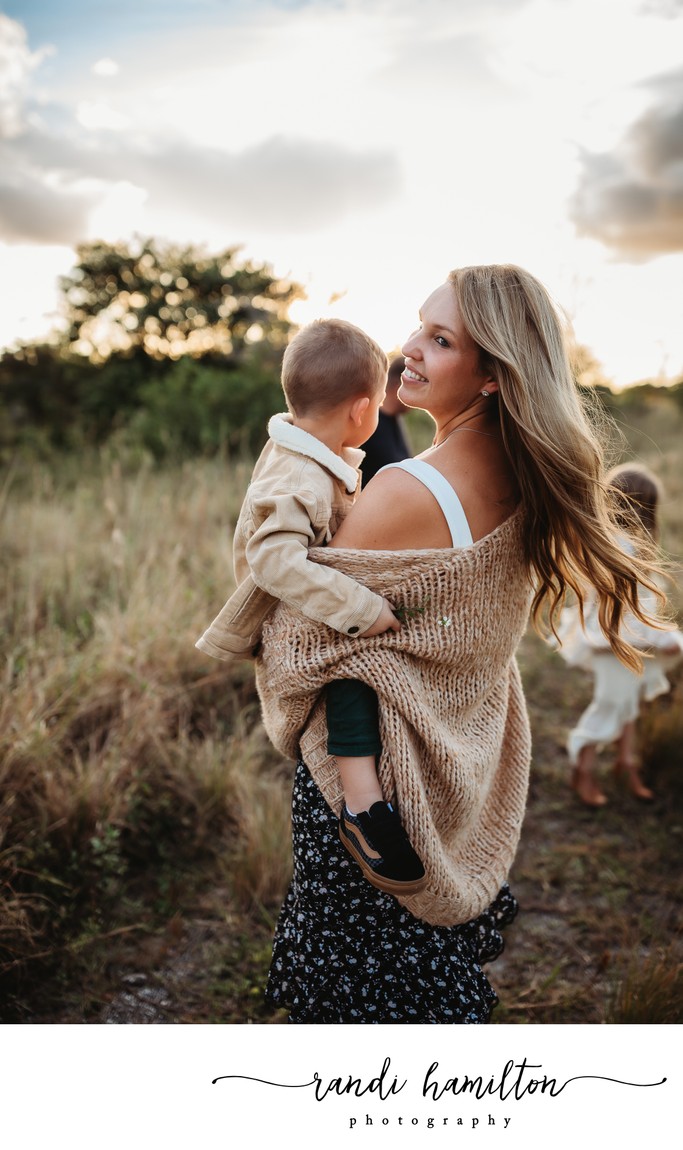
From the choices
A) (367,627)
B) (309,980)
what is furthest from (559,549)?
(309,980)

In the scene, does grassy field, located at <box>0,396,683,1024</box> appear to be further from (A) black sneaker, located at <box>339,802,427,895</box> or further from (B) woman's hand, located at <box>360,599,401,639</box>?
(A) black sneaker, located at <box>339,802,427,895</box>

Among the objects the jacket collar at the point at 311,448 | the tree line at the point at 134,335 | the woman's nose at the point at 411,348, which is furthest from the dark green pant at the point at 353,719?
the tree line at the point at 134,335

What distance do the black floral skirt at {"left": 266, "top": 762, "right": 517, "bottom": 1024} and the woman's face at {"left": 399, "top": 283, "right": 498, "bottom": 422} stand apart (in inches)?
32.4

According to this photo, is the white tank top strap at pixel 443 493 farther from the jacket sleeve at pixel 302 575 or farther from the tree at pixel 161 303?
the tree at pixel 161 303

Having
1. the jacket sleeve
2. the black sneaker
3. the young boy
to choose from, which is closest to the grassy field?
the young boy

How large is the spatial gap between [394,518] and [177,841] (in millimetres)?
1819

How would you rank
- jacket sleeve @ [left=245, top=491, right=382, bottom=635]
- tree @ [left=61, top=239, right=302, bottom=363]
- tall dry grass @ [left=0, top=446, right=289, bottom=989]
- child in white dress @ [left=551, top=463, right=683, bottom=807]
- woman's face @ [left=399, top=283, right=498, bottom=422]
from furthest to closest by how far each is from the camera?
tree @ [left=61, top=239, right=302, bottom=363] < child in white dress @ [left=551, top=463, right=683, bottom=807] < tall dry grass @ [left=0, top=446, right=289, bottom=989] < woman's face @ [left=399, top=283, right=498, bottom=422] < jacket sleeve @ [left=245, top=491, right=382, bottom=635]

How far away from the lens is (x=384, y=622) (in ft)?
4.83

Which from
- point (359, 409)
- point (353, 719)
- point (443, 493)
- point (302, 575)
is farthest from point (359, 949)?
point (359, 409)

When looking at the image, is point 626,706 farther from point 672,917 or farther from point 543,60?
point 543,60

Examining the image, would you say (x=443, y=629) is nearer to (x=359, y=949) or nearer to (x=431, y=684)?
(x=431, y=684)

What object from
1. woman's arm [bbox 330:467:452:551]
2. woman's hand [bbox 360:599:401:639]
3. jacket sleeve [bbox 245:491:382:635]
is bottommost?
woman's hand [bbox 360:599:401:639]

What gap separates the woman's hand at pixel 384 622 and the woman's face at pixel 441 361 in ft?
1.38

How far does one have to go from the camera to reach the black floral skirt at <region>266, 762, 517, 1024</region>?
1.59 m
